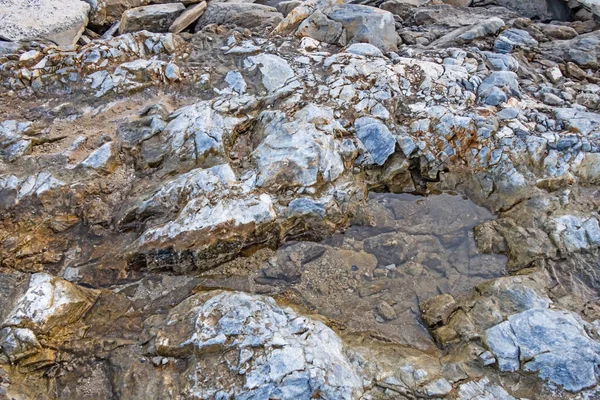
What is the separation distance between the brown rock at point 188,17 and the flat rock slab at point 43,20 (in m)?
1.65

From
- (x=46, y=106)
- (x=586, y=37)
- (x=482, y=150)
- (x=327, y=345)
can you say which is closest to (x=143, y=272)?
(x=327, y=345)

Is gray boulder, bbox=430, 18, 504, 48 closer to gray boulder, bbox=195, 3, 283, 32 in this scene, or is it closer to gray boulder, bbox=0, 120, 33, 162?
gray boulder, bbox=195, 3, 283, 32

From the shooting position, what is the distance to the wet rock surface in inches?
153

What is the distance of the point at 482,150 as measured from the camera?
5.72 m

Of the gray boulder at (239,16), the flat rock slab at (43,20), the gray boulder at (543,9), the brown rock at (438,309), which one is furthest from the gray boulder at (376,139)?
the flat rock slab at (43,20)

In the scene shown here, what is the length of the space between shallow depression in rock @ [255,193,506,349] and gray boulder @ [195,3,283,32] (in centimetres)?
442

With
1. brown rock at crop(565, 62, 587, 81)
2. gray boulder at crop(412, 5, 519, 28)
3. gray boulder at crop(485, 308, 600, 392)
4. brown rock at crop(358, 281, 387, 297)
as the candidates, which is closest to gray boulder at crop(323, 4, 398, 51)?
gray boulder at crop(412, 5, 519, 28)

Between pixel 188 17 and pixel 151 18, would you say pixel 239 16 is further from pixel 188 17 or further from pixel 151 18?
pixel 151 18

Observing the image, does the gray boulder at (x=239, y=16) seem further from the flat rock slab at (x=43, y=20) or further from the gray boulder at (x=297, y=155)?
the gray boulder at (x=297, y=155)

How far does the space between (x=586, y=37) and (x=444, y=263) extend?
220 inches

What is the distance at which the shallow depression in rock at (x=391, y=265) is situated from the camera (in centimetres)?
455

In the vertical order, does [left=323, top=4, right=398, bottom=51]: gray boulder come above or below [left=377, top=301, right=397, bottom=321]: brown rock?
above

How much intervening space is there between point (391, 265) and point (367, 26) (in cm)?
456

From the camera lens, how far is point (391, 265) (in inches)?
199
